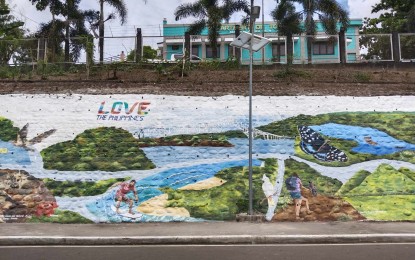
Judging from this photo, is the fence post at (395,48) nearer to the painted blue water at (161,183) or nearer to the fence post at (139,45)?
the painted blue water at (161,183)

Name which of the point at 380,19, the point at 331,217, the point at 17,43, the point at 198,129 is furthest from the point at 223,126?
the point at 380,19

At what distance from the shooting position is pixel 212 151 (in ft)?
37.3

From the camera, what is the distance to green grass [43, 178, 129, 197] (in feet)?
35.8

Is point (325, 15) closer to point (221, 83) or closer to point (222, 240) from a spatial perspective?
point (221, 83)

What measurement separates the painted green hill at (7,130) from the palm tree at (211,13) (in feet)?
41.1

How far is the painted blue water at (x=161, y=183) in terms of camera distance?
10.6m

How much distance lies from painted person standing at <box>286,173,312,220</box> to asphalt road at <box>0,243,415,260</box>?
273 cm

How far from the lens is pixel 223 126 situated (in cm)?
1184

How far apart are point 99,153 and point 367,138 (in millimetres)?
7997

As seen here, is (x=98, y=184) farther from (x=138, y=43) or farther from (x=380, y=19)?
(x=380, y=19)

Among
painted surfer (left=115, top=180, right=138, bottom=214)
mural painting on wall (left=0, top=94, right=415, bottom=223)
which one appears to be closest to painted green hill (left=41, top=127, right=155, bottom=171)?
mural painting on wall (left=0, top=94, right=415, bottom=223)

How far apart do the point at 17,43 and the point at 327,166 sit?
44.4 feet

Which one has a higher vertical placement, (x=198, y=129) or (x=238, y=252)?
(x=198, y=129)

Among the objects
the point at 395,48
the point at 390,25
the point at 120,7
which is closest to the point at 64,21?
the point at 120,7
